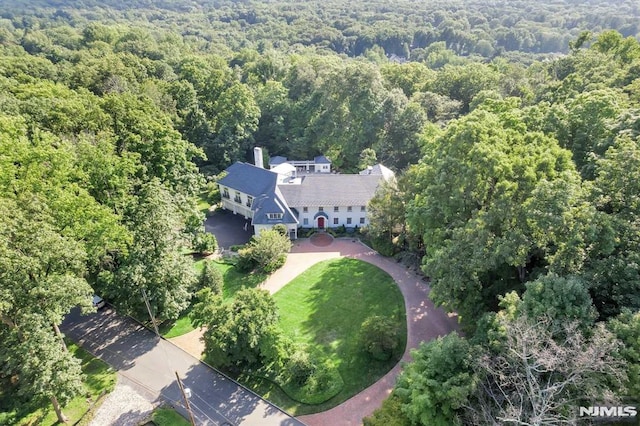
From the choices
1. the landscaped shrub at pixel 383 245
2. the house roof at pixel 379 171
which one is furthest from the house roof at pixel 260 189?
the house roof at pixel 379 171

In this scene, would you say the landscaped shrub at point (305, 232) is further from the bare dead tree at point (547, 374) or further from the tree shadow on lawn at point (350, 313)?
the bare dead tree at point (547, 374)

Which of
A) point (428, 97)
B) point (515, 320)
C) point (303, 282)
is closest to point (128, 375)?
point (303, 282)

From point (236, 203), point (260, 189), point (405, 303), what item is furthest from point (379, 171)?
point (405, 303)

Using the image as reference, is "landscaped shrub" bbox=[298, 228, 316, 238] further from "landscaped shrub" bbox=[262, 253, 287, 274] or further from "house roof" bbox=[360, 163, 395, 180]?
"house roof" bbox=[360, 163, 395, 180]

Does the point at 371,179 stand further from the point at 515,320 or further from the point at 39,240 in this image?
the point at 39,240

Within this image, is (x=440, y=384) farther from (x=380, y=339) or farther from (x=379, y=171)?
(x=379, y=171)

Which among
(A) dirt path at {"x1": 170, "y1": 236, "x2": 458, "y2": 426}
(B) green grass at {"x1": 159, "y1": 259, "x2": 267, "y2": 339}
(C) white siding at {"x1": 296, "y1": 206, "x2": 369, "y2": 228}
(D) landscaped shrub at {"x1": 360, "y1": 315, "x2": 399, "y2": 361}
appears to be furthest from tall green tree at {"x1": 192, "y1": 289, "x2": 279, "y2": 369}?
(C) white siding at {"x1": 296, "y1": 206, "x2": 369, "y2": 228}
